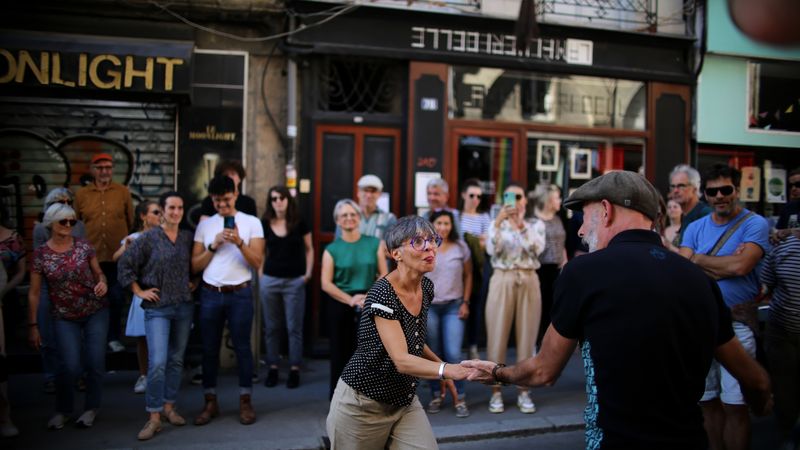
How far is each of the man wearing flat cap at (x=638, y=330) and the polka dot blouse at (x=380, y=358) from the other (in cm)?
114

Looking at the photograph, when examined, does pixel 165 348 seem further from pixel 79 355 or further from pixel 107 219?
pixel 107 219

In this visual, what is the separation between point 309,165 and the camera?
933 cm

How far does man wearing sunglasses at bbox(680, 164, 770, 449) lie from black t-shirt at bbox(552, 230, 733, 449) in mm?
2745

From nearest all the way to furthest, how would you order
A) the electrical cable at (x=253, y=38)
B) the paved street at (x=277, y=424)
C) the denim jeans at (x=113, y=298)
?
the paved street at (x=277, y=424) → the denim jeans at (x=113, y=298) → the electrical cable at (x=253, y=38)

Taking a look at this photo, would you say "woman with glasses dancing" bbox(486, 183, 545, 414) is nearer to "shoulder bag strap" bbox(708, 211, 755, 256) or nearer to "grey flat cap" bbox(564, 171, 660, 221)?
"shoulder bag strap" bbox(708, 211, 755, 256)

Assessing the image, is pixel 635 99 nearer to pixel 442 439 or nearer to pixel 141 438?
pixel 442 439

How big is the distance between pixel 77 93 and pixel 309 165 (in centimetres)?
295

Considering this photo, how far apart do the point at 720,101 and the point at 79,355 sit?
9303 millimetres

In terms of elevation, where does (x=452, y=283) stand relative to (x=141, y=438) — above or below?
above

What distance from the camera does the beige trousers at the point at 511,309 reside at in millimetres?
7211

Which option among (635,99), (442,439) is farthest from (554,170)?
(442,439)

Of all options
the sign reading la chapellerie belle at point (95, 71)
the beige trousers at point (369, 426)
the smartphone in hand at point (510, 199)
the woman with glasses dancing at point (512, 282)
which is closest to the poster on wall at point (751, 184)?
the woman with glasses dancing at point (512, 282)

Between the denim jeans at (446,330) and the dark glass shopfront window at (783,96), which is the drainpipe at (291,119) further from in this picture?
the dark glass shopfront window at (783,96)

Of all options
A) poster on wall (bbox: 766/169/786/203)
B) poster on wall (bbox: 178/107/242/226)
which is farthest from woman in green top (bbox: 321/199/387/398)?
poster on wall (bbox: 766/169/786/203)
